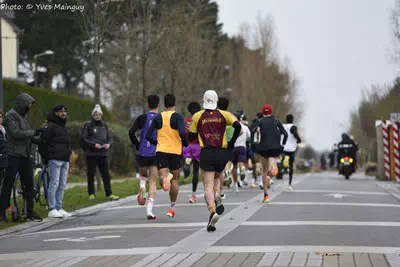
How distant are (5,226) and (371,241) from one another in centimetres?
599

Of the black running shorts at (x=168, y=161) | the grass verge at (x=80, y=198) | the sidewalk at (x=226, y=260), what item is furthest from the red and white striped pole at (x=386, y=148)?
the sidewalk at (x=226, y=260)

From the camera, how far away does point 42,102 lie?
105ft

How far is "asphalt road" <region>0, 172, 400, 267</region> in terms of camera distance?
33.8 ft

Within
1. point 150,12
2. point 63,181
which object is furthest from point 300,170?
point 63,181

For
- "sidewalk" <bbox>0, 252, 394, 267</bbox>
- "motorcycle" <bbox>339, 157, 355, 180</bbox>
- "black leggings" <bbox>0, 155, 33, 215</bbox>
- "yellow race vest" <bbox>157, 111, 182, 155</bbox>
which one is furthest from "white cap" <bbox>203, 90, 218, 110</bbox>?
"motorcycle" <bbox>339, 157, 355, 180</bbox>

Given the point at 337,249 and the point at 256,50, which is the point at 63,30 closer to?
the point at 256,50

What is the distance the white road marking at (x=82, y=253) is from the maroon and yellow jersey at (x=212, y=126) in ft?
9.94

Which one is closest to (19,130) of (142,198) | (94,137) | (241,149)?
(142,198)

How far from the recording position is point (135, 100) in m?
58.8

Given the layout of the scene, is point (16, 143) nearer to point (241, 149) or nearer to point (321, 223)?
point (321, 223)

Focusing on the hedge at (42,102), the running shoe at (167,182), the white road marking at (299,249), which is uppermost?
the hedge at (42,102)

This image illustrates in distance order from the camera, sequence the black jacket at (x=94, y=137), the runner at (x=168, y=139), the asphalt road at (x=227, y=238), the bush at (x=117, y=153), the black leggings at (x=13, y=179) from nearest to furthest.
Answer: the asphalt road at (x=227, y=238), the runner at (x=168, y=139), the black leggings at (x=13, y=179), the black jacket at (x=94, y=137), the bush at (x=117, y=153)

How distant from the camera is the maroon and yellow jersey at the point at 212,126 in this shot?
1420 cm

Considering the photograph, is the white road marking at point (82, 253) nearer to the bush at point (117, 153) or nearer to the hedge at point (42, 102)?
the hedge at point (42, 102)
